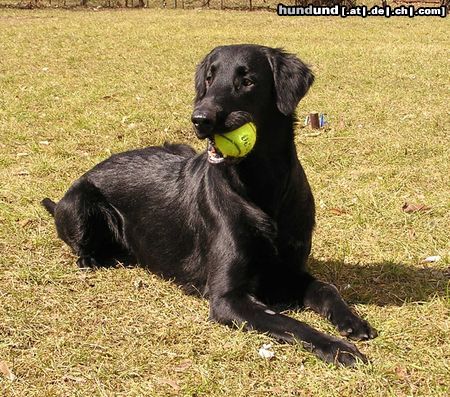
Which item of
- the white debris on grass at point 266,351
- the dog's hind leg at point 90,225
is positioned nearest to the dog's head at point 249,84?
the white debris on grass at point 266,351

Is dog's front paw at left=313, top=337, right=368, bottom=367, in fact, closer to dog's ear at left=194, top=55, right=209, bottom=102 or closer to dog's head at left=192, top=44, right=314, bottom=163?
dog's head at left=192, top=44, right=314, bottom=163

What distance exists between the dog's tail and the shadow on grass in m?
2.10

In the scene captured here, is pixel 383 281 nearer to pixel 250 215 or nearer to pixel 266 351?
pixel 250 215

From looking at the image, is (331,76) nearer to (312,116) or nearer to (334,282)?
(312,116)

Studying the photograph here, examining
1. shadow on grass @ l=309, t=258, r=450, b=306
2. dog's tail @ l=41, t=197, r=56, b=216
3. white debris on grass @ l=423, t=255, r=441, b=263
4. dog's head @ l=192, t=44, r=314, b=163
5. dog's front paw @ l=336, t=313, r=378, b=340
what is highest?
dog's head @ l=192, t=44, r=314, b=163

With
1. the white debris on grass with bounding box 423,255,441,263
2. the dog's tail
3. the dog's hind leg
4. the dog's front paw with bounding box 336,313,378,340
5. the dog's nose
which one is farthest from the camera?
the dog's tail

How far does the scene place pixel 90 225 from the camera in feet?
14.3

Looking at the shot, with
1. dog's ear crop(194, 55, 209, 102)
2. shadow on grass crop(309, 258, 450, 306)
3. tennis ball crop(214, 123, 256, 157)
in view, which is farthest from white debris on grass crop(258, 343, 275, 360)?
dog's ear crop(194, 55, 209, 102)

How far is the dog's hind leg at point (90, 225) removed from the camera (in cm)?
434

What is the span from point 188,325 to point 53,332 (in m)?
0.73

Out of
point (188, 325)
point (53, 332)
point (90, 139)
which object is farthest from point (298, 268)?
point (90, 139)

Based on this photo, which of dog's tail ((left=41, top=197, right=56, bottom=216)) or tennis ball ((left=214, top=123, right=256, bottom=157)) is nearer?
tennis ball ((left=214, top=123, right=256, bottom=157))

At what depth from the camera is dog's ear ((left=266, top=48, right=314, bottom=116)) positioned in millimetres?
3486

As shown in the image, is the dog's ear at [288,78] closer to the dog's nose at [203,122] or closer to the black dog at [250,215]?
the black dog at [250,215]
